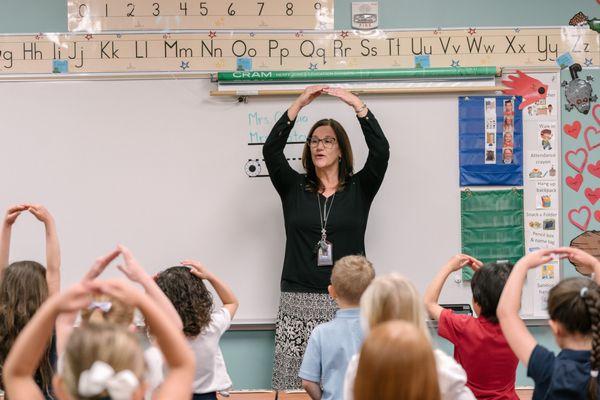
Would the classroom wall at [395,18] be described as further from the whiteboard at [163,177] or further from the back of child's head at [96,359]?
the back of child's head at [96,359]

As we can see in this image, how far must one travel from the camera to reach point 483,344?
2.49 metres

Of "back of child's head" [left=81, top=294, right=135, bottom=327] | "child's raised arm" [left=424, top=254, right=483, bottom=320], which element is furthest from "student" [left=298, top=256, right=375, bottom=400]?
"back of child's head" [left=81, top=294, right=135, bottom=327]

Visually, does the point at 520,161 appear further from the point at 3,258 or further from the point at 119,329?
the point at 119,329

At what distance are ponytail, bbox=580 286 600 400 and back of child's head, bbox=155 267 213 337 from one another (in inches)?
53.7

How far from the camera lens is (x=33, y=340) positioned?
1556 millimetres

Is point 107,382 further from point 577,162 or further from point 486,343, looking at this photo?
point 577,162

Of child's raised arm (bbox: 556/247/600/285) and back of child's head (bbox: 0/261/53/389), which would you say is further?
back of child's head (bbox: 0/261/53/389)

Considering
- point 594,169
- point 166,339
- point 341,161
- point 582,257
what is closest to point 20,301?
point 166,339

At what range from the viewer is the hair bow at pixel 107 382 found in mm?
1388

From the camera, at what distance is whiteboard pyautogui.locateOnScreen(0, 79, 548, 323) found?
3805 mm

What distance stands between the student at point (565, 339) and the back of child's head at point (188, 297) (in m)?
1.14

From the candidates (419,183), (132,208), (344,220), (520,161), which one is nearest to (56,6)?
(132,208)

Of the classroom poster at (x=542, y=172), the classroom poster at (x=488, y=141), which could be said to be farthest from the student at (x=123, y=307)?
the classroom poster at (x=542, y=172)

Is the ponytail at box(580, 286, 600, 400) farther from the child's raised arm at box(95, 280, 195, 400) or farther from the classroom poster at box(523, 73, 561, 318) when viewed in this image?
the classroom poster at box(523, 73, 561, 318)
